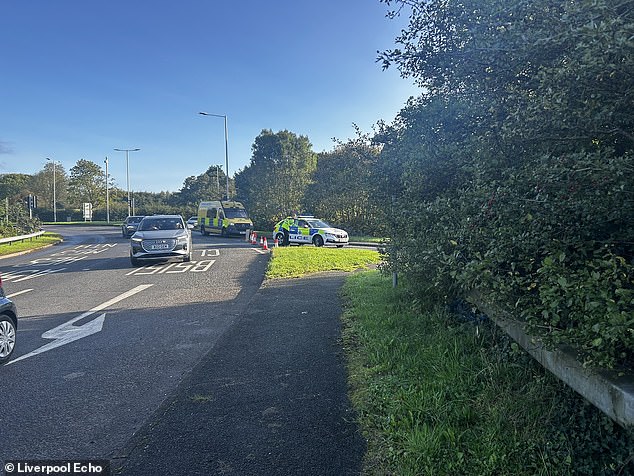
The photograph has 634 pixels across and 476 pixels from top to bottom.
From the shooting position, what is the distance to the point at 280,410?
12.5ft

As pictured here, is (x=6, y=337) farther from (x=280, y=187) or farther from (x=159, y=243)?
(x=280, y=187)

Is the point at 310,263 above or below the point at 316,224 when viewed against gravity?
below

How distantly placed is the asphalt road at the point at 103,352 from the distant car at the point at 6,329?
Result: 148 millimetres

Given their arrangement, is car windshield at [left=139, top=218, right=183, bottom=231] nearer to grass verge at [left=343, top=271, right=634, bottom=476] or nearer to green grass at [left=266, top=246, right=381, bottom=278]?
green grass at [left=266, top=246, right=381, bottom=278]

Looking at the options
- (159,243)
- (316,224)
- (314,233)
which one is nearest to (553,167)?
(159,243)

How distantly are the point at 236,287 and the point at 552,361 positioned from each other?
8811 mm

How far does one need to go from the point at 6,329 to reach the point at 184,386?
2.81 meters

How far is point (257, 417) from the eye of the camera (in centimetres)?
367

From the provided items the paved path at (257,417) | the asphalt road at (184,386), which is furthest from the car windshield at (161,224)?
the paved path at (257,417)

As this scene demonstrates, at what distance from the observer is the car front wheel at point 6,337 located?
A: 5.45 meters

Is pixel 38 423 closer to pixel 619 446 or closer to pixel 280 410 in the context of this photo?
pixel 280 410

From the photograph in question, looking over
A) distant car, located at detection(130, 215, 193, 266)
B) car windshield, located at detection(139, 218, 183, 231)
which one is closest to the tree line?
distant car, located at detection(130, 215, 193, 266)

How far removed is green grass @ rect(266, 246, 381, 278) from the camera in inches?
492

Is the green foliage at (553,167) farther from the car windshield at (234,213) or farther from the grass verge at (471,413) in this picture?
the car windshield at (234,213)
